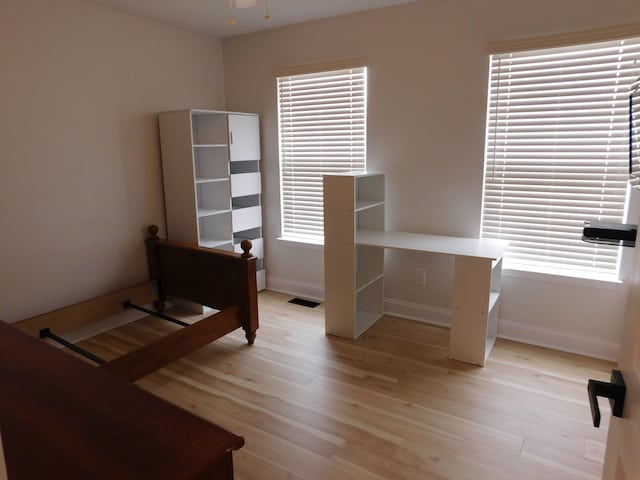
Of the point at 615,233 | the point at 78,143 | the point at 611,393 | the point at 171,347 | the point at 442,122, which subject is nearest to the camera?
the point at 611,393

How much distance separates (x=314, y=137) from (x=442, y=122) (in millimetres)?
1205

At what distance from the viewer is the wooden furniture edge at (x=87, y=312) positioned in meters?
2.97

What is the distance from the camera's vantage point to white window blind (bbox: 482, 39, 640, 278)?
2801mm

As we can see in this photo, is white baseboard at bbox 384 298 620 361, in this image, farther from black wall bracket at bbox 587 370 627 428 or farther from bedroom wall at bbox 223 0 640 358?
black wall bracket at bbox 587 370 627 428

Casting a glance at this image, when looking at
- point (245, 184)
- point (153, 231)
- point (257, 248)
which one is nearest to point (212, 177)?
point (245, 184)

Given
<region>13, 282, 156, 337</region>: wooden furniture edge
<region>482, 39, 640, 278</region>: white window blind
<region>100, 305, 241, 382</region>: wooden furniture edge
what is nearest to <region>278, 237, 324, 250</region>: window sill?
<region>100, 305, 241, 382</region>: wooden furniture edge

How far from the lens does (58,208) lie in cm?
314

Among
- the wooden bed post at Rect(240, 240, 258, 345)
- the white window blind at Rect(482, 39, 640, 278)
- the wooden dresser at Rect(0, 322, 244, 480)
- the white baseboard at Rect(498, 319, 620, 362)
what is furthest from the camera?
the wooden bed post at Rect(240, 240, 258, 345)

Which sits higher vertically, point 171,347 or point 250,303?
point 250,303

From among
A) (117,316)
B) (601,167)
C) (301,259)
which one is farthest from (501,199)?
(117,316)

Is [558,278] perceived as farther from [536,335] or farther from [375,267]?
[375,267]

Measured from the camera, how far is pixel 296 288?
14.4ft

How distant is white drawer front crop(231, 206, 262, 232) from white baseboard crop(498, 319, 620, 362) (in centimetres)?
240

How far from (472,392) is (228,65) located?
12.1ft
